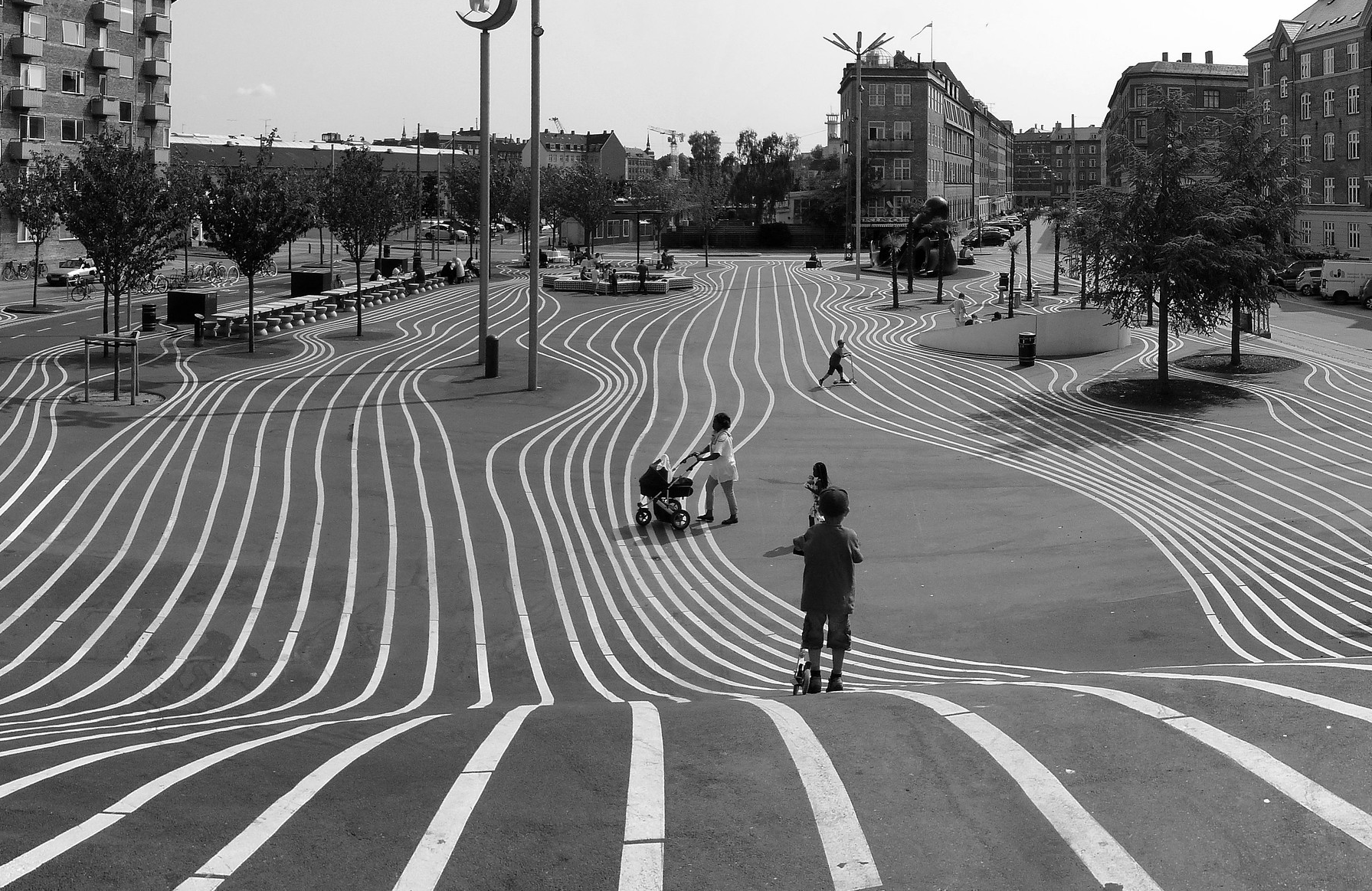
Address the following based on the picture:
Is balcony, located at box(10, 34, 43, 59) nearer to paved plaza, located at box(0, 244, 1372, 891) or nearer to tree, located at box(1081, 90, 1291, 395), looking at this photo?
paved plaza, located at box(0, 244, 1372, 891)

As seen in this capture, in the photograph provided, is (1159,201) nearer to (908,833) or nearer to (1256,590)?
(1256,590)

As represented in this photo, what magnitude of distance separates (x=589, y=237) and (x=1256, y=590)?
2285 inches

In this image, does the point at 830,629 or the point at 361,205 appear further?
the point at 361,205

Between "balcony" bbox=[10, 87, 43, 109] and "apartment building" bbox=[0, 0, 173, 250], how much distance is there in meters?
0.04

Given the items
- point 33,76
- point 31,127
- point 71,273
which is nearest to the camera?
point 71,273

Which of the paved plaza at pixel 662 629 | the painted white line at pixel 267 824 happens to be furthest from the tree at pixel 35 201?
the painted white line at pixel 267 824

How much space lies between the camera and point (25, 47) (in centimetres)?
5509

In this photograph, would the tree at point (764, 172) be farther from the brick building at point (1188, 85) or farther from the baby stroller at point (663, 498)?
the baby stroller at point (663, 498)

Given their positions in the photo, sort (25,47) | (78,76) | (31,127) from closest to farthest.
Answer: (25,47) < (31,127) < (78,76)

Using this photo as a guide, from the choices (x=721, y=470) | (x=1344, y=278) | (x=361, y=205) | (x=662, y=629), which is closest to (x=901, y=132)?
(x=1344, y=278)

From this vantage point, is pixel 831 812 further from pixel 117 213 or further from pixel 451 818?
pixel 117 213

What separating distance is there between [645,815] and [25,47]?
60131 millimetres

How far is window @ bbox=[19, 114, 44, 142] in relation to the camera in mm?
55906

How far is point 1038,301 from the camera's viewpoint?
1884 inches
